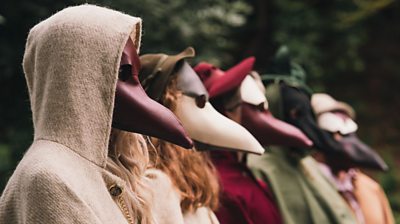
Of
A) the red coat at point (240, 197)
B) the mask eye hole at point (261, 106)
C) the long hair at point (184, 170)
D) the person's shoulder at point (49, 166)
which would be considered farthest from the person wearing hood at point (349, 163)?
the person's shoulder at point (49, 166)

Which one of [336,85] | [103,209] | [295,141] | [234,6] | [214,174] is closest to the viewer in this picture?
[103,209]

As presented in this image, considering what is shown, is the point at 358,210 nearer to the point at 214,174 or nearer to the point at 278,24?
the point at 214,174

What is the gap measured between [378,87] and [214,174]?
335 inches

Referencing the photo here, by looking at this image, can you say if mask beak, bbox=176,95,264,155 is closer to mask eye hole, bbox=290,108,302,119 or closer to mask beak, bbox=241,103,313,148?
mask beak, bbox=241,103,313,148

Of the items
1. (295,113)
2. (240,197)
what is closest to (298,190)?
(295,113)

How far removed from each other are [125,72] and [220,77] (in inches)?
49.0

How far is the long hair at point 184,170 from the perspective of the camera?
9.01 feet

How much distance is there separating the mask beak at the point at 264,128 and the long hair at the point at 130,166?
1.23 metres

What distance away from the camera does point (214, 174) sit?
121 inches

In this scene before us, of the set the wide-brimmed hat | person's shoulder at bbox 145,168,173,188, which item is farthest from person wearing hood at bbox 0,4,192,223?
the wide-brimmed hat

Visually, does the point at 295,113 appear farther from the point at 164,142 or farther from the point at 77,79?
the point at 77,79

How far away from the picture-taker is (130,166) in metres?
2.19

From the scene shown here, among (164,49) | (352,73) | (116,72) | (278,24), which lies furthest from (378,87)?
(116,72)

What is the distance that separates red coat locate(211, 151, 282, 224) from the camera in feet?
11.0
